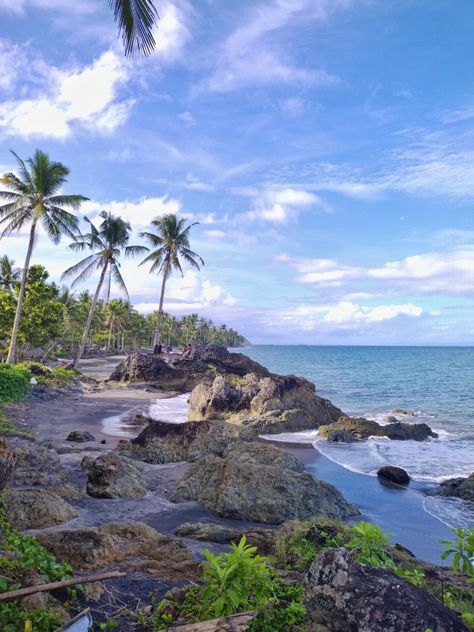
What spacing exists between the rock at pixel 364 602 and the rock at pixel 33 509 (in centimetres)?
542

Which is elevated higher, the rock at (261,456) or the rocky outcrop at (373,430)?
the rock at (261,456)

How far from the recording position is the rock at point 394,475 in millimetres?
15969

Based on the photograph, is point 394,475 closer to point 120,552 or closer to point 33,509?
point 120,552

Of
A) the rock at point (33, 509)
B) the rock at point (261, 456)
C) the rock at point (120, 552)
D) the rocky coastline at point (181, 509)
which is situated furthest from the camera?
the rock at point (261, 456)

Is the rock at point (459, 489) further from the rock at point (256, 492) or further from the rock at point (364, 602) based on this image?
the rock at point (364, 602)

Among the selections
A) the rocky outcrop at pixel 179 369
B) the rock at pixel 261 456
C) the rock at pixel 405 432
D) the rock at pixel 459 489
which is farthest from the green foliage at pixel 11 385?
the rock at pixel 405 432

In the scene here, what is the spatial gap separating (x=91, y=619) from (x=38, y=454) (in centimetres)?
767

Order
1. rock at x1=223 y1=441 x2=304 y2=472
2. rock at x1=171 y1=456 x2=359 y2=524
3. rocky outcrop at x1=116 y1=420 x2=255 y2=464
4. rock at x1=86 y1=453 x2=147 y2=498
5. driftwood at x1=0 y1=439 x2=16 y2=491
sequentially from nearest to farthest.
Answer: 1. driftwood at x1=0 y1=439 x2=16 y2=491
2. rock at x1=171 y1=456 x2=359 y2=524
3. rock at x1=86 y1=453 x2=147 y2=498
4. rock at x1=223 y1=441 x2=304 y2=472
5. rocky outcrop at x1=116 y1=420 x2=255 y2=464

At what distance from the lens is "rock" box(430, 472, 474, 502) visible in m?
14.7

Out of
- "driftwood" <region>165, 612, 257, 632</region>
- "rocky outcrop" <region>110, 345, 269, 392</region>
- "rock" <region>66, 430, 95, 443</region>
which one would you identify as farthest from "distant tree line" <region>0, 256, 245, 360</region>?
"driftwood" <region>165, 612, 257, 632</region>

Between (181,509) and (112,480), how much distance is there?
69.9 inches

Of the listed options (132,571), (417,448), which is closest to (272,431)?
(417,448)

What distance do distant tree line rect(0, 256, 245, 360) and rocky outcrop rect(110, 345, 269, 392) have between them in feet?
22.4

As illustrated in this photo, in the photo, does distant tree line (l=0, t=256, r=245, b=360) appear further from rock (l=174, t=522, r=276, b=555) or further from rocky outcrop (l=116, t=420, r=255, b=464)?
rock (l=174, t=522, r=276, b=555)
